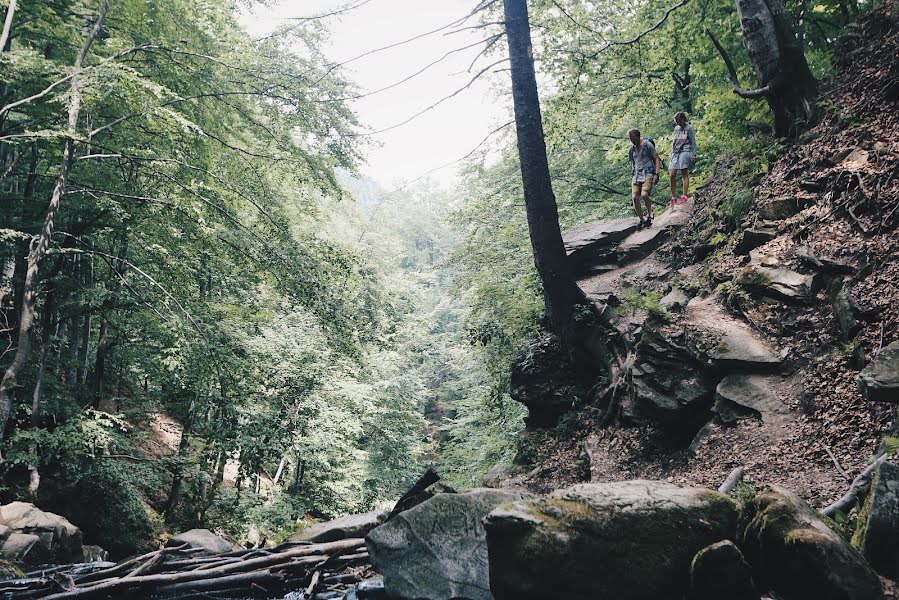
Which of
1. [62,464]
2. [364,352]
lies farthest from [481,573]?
[62,464]

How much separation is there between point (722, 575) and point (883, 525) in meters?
0.86

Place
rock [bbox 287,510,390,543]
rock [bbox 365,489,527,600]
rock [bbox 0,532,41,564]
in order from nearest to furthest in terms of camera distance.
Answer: rock [bbox 365,489,527,600] < rock [bbox 287,510,390,543] < rock [bbox 0,532,41,564]

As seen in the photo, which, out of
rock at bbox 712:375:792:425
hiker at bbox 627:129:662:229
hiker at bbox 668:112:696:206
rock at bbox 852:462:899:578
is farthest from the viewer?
hiker at bbox 627:129:662:229

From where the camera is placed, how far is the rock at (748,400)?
493 centimetres

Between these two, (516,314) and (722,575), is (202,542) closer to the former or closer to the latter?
(516,314)

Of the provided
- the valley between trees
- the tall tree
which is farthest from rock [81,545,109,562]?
the tall tree

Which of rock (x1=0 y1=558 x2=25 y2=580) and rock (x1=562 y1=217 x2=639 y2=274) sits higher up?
rock (x1=562 y1=217 x2=639 y2=274)

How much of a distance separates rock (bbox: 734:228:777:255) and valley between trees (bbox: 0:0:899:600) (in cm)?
3

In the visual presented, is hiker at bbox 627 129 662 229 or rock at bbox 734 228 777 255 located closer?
rock at bbox 734 228 777 255

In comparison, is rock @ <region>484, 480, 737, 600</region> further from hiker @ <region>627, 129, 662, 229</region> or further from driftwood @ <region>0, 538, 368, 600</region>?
hiker @ <region>627, 129, 662, 229</region>

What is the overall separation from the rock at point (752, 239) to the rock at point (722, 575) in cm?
501

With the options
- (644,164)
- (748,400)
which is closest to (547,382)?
(748,400)

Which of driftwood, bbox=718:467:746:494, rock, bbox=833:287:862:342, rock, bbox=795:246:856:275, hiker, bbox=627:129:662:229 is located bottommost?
driftwood, bbox=718:467:746:494

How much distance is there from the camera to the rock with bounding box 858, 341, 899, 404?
362cm
